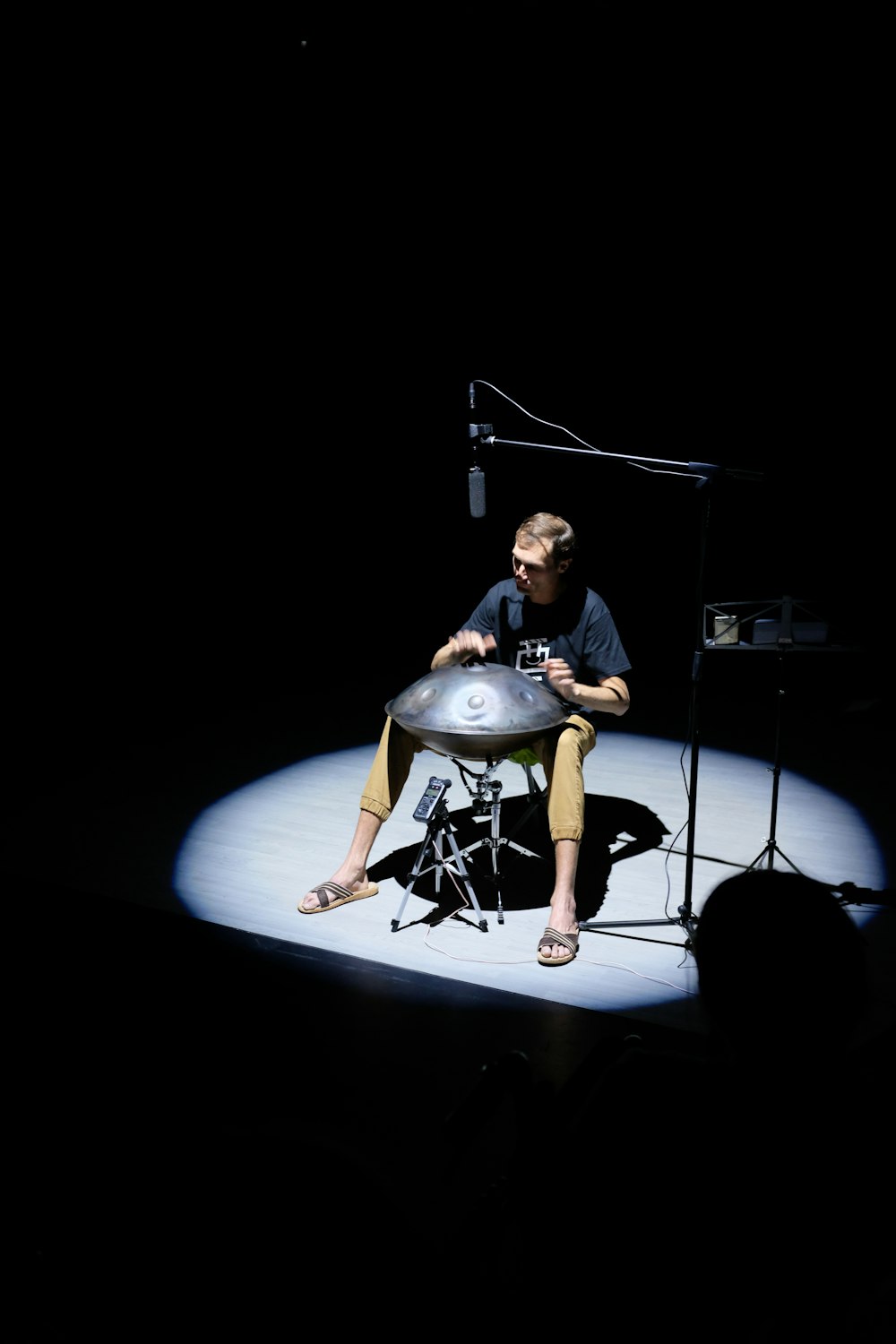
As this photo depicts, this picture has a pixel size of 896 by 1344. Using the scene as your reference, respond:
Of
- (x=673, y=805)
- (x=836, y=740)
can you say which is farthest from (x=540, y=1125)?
(x=836, y=740)

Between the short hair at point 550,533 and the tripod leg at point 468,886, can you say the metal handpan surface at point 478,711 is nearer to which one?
the tripod leg at point 468,886

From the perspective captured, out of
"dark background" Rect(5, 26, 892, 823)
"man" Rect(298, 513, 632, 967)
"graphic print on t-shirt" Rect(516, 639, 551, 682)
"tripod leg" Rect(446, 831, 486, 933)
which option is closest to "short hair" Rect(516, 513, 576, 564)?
"man" Rect(298, 513, 632, 967)

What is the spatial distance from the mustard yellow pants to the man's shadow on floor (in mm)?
241

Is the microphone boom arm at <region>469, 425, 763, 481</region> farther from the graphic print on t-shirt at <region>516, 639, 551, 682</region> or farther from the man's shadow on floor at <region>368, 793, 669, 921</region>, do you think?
the man's shadow on floor at <region>368, 793, 669, 921</region>

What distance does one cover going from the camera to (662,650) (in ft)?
22.9

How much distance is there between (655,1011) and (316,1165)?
4.24 ft

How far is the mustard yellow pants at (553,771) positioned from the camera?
10.0 feet

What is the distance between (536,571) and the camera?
330 centimetres

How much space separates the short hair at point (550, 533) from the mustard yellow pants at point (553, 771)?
60cm

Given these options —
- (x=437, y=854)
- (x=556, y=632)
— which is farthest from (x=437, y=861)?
(x=556, y=632)

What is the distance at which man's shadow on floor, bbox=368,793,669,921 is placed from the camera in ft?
10.7

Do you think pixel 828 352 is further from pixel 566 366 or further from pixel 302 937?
pixel 302 937

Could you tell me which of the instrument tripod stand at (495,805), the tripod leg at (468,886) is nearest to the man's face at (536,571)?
the instrument tripod stand at (495,805)

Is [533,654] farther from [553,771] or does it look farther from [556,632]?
[553,771]
